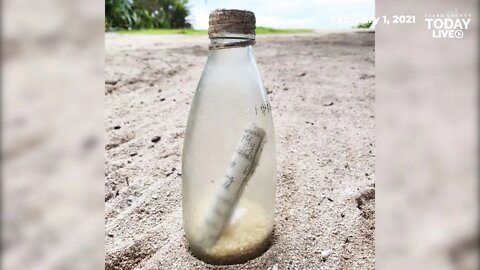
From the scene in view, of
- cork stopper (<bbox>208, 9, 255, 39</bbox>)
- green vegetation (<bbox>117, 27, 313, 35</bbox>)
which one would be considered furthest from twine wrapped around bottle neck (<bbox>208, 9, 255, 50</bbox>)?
green vegetation (<bbox>117, 27, 313, 35</bbox>)

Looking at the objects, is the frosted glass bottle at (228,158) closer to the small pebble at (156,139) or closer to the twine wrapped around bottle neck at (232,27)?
the twine wrapped around bottle neck at (232,27)

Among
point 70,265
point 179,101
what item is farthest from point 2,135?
point 179,101

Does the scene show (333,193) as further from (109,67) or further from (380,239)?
(109,67)

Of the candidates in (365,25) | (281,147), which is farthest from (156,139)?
(365,25)

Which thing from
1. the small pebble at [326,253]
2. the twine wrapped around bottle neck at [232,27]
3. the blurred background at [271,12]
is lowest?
A: the small pebble at [326,253]

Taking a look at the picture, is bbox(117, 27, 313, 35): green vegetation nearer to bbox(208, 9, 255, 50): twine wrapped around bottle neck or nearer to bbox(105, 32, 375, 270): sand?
bbox(105, 32, 375, 270): sand

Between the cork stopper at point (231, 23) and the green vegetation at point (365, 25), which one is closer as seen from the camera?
the cork stopper at point (231, 23)

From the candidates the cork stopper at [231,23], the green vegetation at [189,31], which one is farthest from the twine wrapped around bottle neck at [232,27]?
→ the green vegetation at [189,31]

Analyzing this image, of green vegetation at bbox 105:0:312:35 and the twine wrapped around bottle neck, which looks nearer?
the twine wrapped around bottle neck

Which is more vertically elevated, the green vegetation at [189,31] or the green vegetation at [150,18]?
the green vegetation at [150,18]
